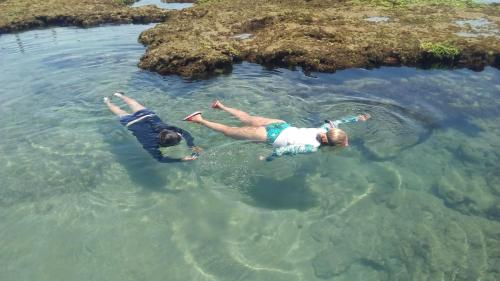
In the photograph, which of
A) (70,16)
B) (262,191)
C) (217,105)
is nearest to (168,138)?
(262,191)

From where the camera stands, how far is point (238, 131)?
29.2 feet

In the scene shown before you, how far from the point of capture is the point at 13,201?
24.3ft

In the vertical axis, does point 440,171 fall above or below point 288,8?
below

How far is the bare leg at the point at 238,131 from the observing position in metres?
8.70

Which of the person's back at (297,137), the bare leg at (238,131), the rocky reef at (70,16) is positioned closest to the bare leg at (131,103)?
the bare leg at (238,131)

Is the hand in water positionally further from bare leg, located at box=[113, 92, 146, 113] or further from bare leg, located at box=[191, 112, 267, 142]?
bare leg, located at box=[113, 92, 146, 113]

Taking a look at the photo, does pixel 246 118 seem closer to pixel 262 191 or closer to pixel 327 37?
pixel 262 191

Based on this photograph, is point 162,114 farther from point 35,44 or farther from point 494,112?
point 35,44

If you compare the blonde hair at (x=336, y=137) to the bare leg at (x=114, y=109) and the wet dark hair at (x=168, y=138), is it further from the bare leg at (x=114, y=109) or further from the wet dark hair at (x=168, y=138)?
the bare leg at (x=114, y=109)

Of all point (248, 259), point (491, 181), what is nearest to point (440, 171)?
point (491, 181)

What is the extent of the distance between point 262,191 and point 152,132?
9.78 ft

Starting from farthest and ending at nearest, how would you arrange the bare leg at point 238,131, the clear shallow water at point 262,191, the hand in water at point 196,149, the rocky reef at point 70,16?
1. the rocky reef at point 70,16
2. the bare leg at point 238,131
3. the hand in water at point 196,149
4. the clear shallow water at point 262,191

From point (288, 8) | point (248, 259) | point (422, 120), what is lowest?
point (248, 259)

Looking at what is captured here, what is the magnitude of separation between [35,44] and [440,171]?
1727 centimetres
